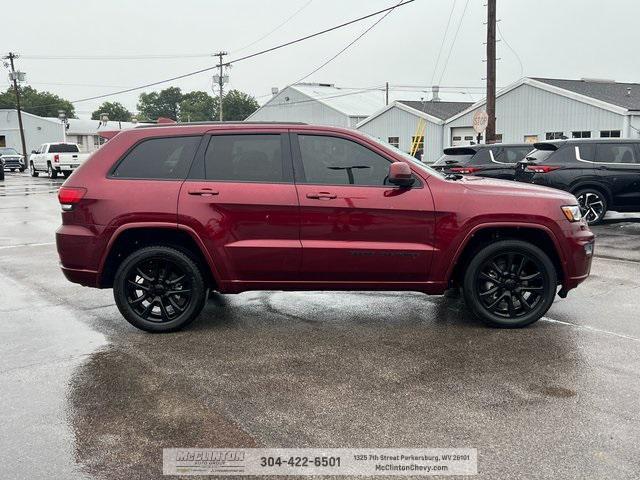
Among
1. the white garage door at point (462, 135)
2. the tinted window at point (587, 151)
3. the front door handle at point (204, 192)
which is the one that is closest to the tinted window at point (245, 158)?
the front door handle at point (204, 192)

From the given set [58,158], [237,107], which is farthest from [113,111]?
[58,158]

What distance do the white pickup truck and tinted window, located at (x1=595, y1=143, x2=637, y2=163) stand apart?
89.3ft

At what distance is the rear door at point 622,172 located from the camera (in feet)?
38.2

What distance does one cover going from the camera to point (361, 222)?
5.00 metres

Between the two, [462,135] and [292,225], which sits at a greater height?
[462,135]

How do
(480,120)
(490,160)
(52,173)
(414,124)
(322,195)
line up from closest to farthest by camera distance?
(322,195), (490,160), (480,120), (52,173), (414,124)

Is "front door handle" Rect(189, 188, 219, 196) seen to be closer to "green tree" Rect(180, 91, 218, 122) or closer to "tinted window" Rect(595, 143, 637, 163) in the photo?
"tinted window" Rect(595, 143, 637, 163)

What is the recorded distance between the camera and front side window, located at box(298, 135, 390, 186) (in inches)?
201

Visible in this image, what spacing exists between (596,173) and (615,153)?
1.91ft

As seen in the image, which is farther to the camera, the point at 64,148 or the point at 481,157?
the point at 64,148

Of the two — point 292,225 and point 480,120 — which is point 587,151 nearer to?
point 480,120

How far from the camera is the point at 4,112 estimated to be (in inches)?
2537

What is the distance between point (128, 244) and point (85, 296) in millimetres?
1782

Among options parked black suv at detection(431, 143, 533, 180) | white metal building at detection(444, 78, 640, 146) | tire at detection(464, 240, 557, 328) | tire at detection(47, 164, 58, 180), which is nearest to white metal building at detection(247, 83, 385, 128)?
white metal building at detection(444, 78, 640, 146)
